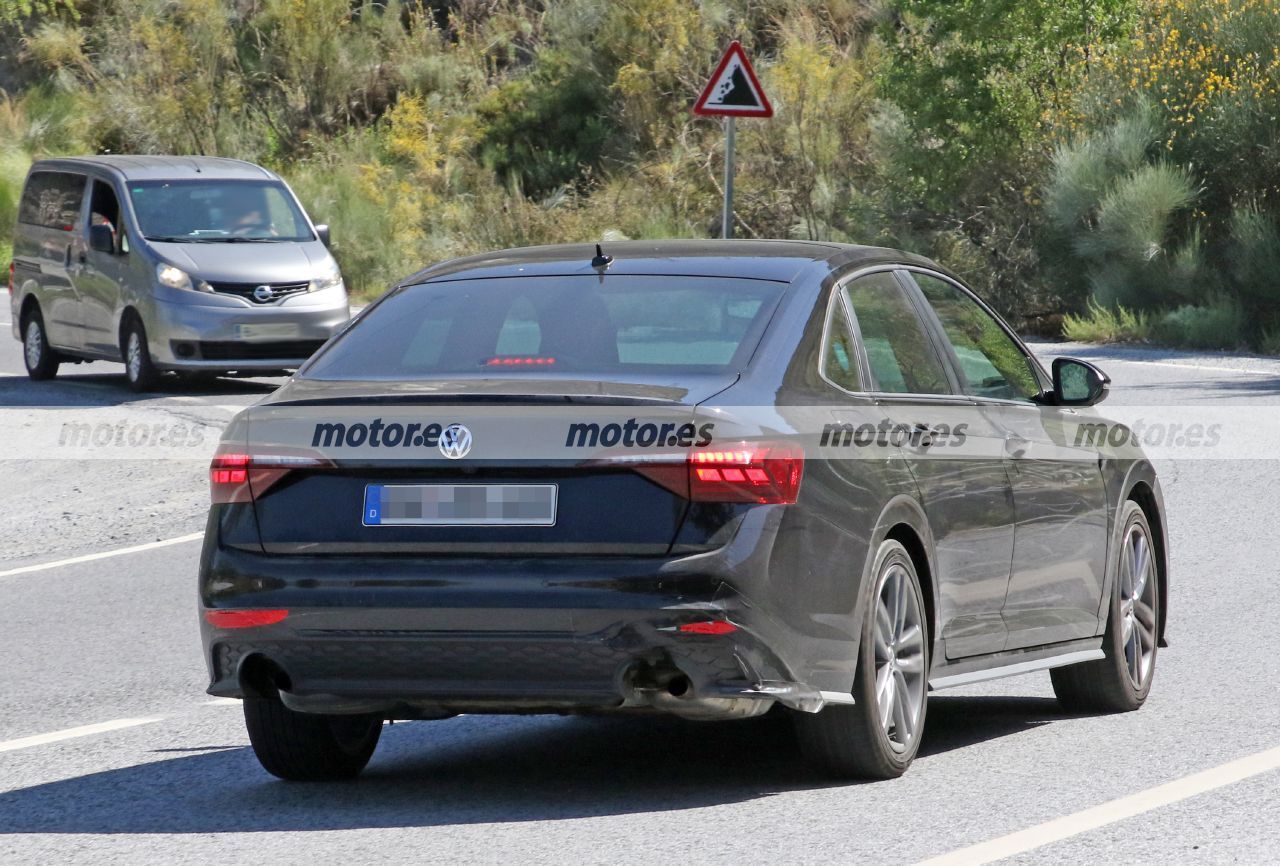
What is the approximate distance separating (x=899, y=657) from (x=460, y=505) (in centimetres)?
143

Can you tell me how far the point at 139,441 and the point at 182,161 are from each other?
5.16 metres

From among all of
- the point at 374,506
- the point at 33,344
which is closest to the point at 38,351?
the point at 33,344

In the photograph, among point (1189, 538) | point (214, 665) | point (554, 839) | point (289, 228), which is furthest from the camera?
point (289, 228)

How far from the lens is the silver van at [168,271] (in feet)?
60.3

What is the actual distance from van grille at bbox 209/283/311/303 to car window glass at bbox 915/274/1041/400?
11.9m

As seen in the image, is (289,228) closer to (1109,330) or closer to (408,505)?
(1109,330)

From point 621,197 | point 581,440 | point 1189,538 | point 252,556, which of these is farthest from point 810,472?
point 621,197

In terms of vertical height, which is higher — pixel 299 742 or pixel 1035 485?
pixel 1035 485

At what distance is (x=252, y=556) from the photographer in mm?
5859

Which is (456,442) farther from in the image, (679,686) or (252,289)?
(252,289)

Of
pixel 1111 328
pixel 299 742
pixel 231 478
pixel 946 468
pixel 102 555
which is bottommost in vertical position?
pixel 1111 328

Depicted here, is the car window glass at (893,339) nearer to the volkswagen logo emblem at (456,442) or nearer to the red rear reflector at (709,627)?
the red rear reflector at (709,627)

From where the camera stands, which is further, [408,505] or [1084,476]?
[1084,476]

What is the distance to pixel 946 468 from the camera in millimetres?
6527
